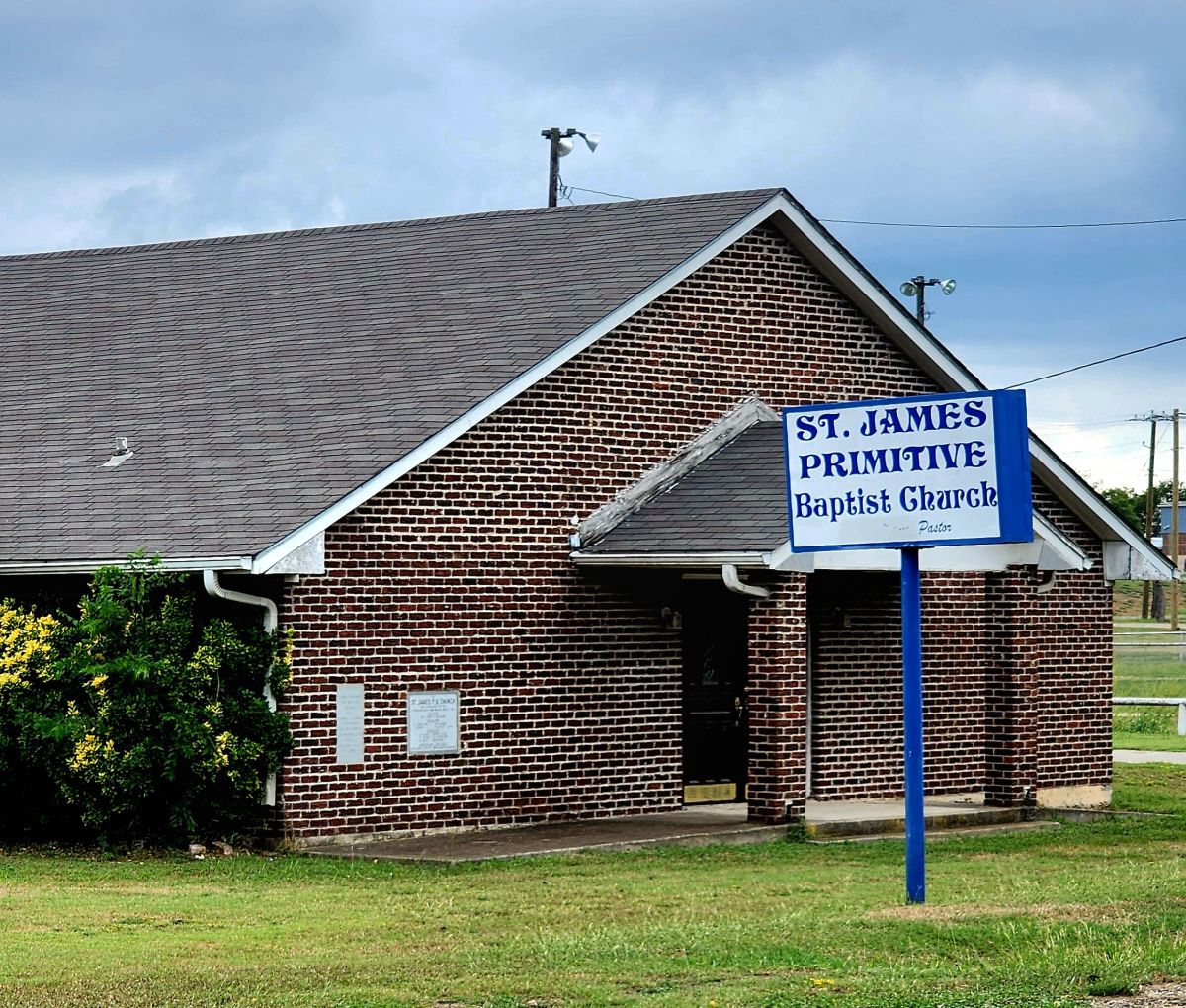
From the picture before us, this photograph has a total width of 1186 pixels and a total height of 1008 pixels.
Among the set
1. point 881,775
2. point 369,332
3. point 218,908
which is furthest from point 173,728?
point 881,775

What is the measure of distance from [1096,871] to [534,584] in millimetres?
5849

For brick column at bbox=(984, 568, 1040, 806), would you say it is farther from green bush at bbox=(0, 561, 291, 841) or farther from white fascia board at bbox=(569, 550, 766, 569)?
green bush at bbox=(0, 561, 291, 841)

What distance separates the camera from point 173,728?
1634 cm

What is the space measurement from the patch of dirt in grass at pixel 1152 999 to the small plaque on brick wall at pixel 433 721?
9.06 m

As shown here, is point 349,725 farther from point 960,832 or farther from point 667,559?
point 960,832

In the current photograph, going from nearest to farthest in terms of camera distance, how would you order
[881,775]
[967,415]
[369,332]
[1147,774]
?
[967,415] < [369,332] < [881,775] < [1147,774]

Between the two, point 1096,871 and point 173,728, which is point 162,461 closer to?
point 173,728

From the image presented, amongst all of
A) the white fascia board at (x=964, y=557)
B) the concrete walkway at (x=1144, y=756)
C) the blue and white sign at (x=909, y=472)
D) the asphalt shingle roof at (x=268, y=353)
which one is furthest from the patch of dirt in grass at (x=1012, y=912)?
the concrete walkway at (x=1144, y=756)

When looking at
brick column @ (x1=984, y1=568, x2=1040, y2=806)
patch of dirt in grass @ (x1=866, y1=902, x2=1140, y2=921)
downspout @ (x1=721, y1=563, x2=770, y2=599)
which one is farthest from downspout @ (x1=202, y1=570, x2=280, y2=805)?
brick column @ (x1=984, y1=568, x2=1040, y2=806)

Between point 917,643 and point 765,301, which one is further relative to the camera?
point 765,301

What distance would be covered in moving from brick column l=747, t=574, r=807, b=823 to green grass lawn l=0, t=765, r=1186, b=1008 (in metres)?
1.21

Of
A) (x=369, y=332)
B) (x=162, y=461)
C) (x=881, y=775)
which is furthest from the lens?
(x=881, y=775)

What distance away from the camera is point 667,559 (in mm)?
17922

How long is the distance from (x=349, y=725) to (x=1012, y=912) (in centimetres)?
711
